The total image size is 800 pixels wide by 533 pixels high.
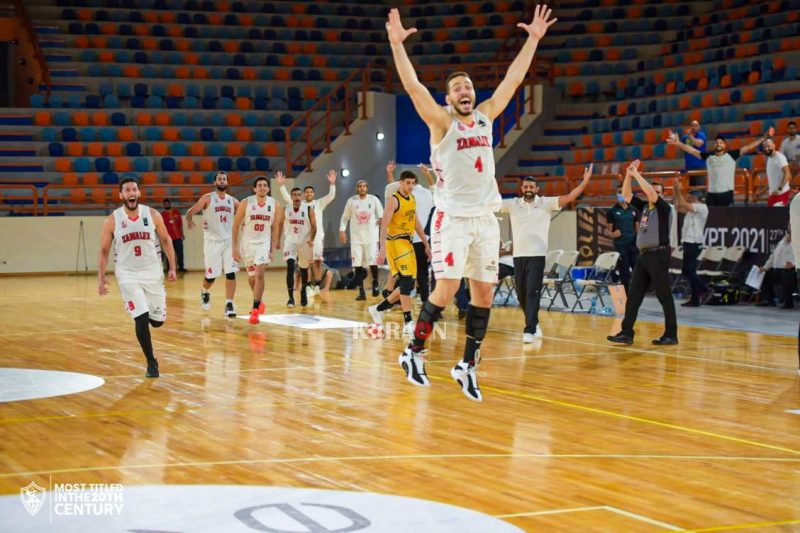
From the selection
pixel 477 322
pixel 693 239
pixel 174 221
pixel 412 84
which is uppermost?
pixel 412 84

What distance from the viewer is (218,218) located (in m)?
17.0

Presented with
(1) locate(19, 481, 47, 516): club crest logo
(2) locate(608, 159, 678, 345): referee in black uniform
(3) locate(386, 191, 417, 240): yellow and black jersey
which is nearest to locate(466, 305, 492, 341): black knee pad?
(1) locate(19, 481, 47, 516): club crest logo

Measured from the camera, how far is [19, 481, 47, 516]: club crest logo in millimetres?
5648

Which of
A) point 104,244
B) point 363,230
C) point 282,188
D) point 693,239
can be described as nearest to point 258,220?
point 282,188

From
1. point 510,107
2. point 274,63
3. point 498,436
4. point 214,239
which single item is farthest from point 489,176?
point 274,63

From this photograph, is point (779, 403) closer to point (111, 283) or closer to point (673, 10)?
point (111, 283)

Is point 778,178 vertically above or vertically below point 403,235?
above

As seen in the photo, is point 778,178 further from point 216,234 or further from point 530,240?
point 216,234

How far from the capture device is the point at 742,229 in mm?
19281

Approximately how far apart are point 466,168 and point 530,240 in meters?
5.82

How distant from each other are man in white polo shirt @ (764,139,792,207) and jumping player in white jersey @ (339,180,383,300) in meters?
6.84

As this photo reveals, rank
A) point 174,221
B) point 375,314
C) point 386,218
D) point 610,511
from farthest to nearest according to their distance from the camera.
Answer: point 174,221, point 375,314, point 386,218, point 610,511

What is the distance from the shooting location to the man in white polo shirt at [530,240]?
13336 millimetres

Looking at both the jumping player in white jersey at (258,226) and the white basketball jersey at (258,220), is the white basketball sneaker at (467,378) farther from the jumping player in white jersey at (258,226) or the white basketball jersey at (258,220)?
the white basketball jersey at (258,220)
